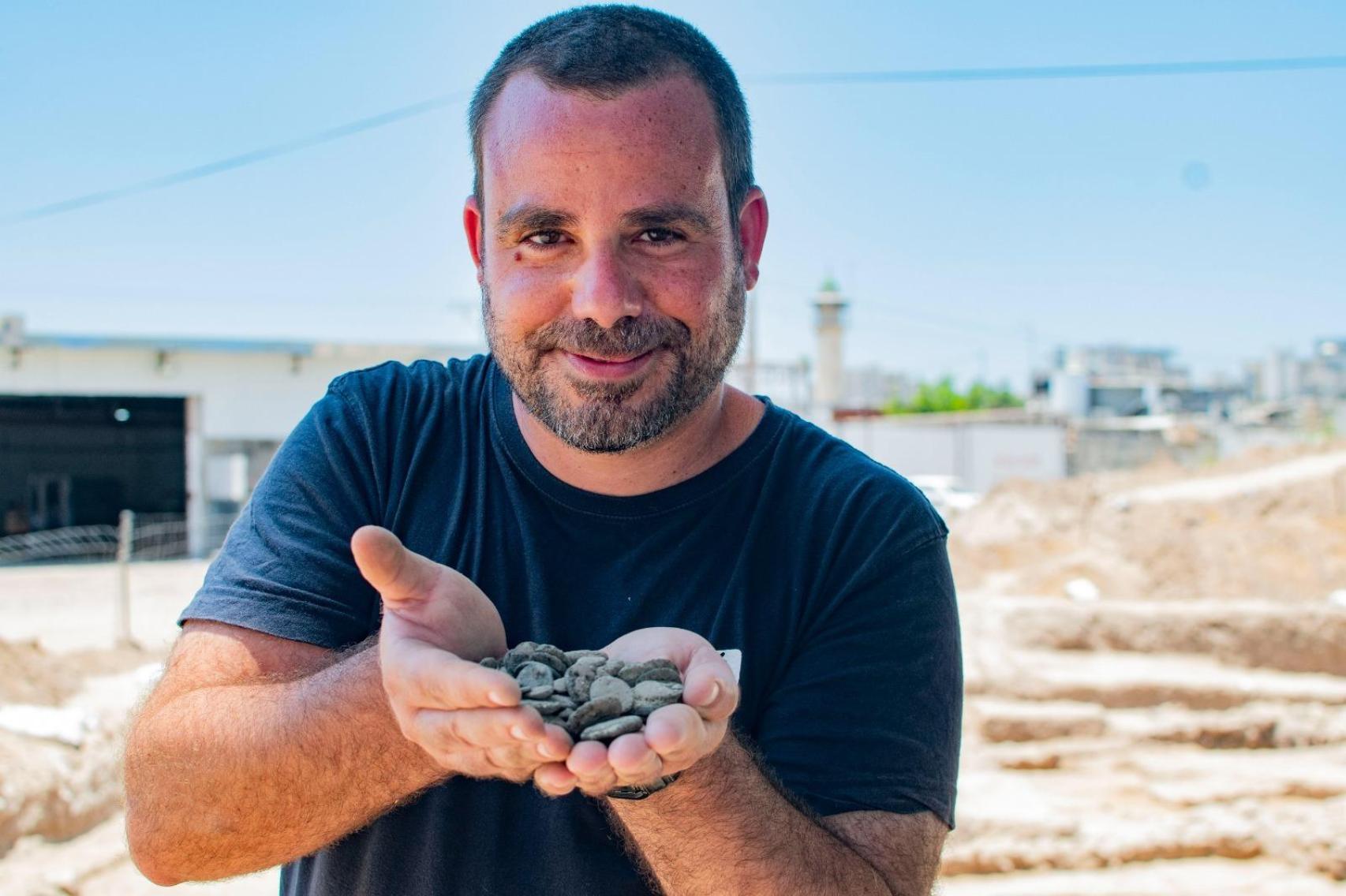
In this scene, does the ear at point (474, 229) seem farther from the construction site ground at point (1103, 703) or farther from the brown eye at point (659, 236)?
the construction site ground at point (1103, 703)

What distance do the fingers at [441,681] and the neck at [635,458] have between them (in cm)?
60

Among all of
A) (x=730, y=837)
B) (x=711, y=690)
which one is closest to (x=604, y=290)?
(x=711, y=690)

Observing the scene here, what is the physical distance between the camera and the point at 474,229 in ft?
7.32

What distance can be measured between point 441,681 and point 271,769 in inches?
17.1

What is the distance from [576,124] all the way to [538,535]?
0.68m

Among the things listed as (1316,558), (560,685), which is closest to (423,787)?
(560,685)

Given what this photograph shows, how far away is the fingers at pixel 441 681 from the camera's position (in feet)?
4.35

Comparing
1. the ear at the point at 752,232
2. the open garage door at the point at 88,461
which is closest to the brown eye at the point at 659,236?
the ear at the point at 752,232

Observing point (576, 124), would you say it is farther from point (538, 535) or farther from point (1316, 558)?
point (1316, 558)

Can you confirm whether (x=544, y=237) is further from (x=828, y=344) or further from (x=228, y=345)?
(x=828, y=344)

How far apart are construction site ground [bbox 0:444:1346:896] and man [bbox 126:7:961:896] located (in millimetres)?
434

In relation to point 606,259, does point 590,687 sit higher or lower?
lower

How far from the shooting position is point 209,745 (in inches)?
65.4

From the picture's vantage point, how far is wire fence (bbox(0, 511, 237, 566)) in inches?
797
